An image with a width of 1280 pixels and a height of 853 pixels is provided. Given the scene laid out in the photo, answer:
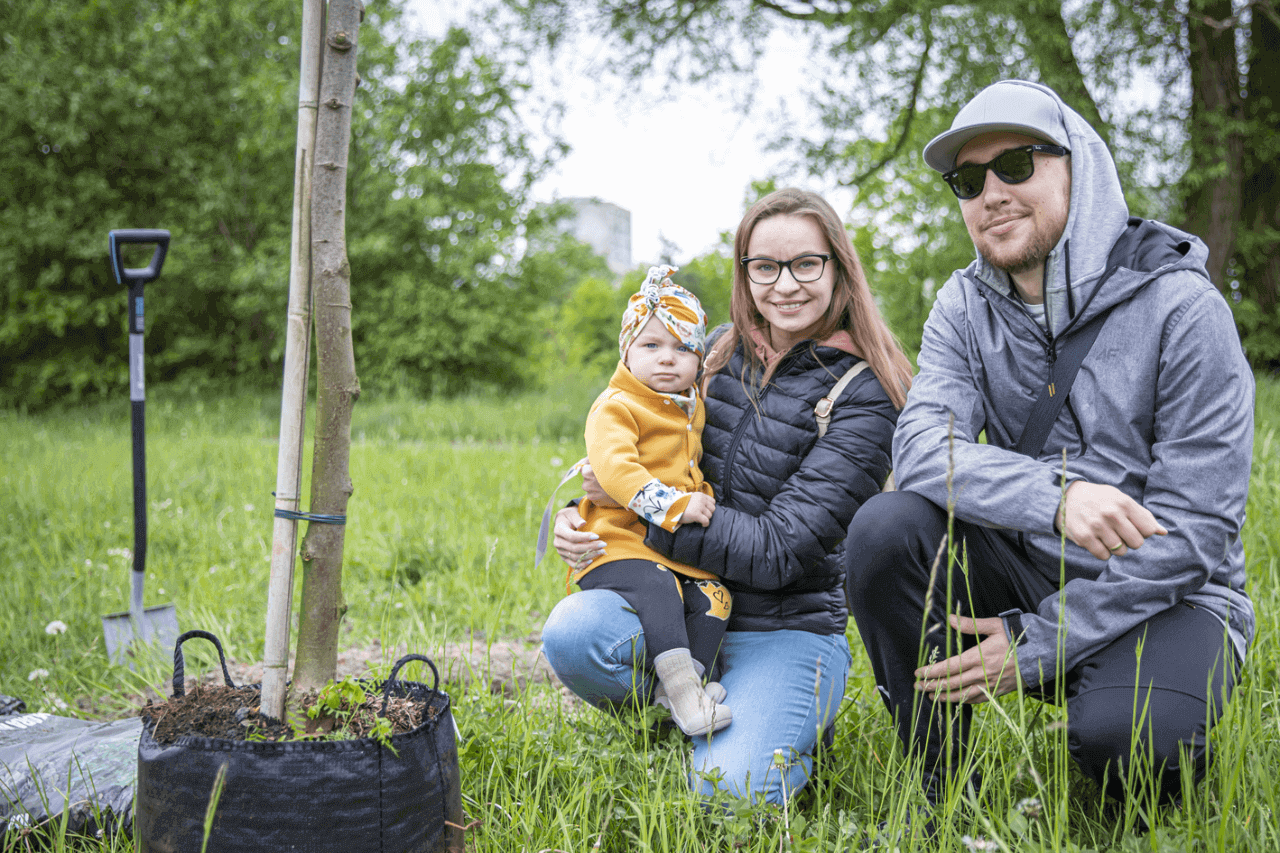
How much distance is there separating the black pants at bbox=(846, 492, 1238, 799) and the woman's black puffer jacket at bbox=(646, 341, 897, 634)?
20 centimetres

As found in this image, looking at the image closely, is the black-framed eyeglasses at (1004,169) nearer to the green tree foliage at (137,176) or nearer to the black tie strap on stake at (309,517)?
the black tie strap on stake at (309,517)

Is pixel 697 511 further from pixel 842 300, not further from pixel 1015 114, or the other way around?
pixel 1015 114

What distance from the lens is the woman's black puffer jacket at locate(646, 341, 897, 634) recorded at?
2072 millimetres

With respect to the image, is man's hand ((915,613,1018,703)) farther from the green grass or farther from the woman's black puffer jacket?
the woman's black puffer jacket

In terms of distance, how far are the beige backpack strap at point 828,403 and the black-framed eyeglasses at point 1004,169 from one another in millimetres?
507

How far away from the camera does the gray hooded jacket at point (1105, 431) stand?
168cm

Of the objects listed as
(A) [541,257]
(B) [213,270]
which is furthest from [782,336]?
(B) [213,270]

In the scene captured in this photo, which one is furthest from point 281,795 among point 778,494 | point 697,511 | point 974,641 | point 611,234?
point 611,234

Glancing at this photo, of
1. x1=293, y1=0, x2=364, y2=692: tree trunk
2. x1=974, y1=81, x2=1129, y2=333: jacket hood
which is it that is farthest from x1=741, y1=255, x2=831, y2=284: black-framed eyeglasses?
x1=293, y1=0, x2=364, y2=692: tree trunk

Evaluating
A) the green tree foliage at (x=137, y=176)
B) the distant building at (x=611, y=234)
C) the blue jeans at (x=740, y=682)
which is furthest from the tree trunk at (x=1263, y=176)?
the distant building at (x=611, y=234)

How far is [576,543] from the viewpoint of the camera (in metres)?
2.18

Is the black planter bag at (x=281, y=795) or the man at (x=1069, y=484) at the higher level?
the man at (x=1069, y=484)

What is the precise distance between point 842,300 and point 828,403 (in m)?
0.29

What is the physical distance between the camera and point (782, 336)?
2320mm
